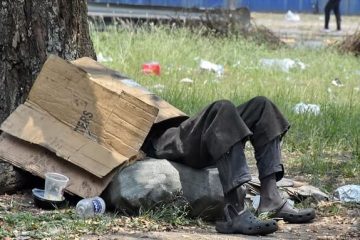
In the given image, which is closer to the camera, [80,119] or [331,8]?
[80,119]

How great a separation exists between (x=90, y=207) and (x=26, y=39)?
51.0 inches

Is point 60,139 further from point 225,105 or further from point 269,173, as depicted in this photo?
point 269,173

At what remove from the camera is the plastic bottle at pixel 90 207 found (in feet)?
14.0

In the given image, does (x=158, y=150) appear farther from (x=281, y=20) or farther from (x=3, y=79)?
(x=281, y=20)

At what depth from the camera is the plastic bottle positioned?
4.26m

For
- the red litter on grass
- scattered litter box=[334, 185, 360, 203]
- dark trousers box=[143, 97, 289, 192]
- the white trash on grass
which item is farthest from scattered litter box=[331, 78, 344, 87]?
dark trousers box=[143, 97, 289, 192]

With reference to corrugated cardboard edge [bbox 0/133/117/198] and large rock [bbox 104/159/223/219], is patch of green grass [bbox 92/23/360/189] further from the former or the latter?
corrugated cardboard edge [bbox 0/133/117/198]

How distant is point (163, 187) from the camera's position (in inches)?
172

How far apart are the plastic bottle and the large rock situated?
0.10 metres

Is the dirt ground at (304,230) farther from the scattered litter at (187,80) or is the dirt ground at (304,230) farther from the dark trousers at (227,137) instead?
the scattered litter at (187,80)

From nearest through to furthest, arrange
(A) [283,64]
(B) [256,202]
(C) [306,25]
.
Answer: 1. (B) [256,202]
2. (A) [283,64]
3. (C) [306,25]

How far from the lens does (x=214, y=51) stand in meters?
11.6

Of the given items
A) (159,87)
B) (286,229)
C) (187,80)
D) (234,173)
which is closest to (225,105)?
(234,173)

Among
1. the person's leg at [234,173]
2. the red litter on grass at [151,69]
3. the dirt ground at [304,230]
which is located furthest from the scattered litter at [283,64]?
the person's leg at [234,173]
